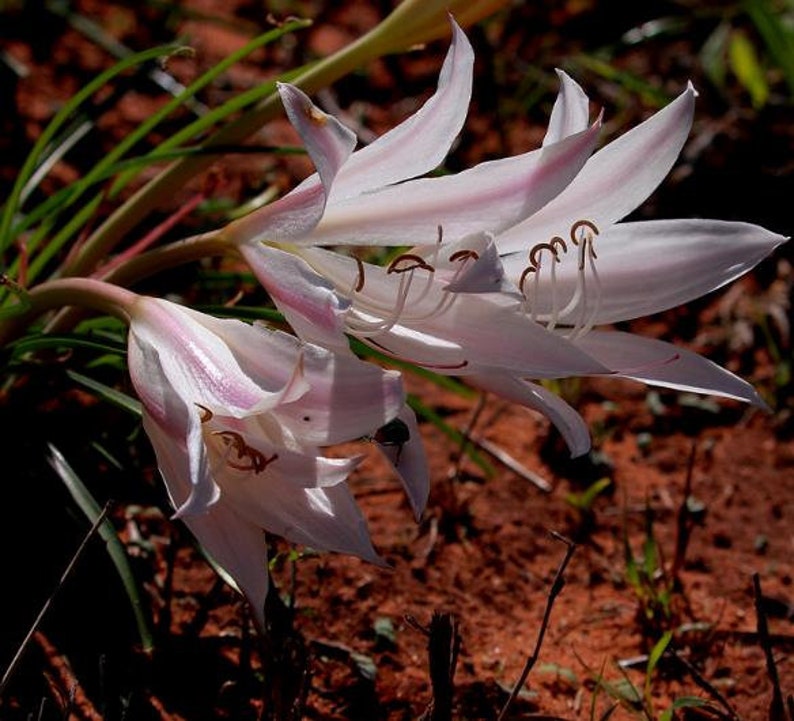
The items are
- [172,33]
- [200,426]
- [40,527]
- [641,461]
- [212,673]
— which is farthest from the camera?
[172,33]

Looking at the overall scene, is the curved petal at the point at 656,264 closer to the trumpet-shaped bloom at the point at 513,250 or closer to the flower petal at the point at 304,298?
the trumpet-shaped bloom at the point at 513,250

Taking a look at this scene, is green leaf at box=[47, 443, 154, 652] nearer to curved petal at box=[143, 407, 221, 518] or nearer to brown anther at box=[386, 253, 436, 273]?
curved petal at box=[143, 407, 221, 518]

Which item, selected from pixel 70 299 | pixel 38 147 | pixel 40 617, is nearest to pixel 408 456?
pixel 40 617

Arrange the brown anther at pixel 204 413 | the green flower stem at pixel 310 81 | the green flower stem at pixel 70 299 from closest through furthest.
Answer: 1. the brown anther at pixel 204 413
2. the green flower stem at pixel 70 299
3. the green flower stem at pixel 310 81

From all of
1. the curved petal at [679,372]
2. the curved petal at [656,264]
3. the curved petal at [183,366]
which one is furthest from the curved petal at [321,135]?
the curved petal at [679,372]

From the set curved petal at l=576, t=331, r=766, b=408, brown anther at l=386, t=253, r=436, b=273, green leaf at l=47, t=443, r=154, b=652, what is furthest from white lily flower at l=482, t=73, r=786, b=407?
green leaf at l=47, t=443, r=154, b=652

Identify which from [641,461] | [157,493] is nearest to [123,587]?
[157,493]

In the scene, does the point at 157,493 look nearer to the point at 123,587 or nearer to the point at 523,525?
the point at 123,587

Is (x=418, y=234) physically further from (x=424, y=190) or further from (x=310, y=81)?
(x=310, y=81)

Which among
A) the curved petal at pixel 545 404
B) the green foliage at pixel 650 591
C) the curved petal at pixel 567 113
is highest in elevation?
the curved petal at pixel 567 113
